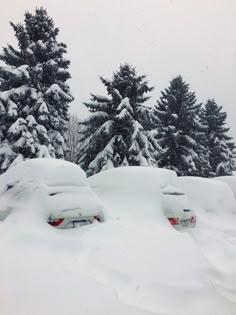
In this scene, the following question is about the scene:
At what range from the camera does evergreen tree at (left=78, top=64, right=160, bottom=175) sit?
21.8m

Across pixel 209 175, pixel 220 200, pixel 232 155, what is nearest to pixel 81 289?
pixel 220 200

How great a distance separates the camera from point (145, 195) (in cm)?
712

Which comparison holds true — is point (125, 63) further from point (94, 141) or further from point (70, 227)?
point (70, 227)

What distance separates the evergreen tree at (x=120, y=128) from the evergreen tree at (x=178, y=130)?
483 centimetres

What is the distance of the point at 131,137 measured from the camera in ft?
71.9

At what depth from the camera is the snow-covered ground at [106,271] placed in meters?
3.32

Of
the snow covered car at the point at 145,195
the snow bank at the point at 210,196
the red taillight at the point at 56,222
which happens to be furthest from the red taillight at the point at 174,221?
the snow bank at the point at 210,196

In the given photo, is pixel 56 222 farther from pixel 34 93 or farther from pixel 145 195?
pixel 34 93

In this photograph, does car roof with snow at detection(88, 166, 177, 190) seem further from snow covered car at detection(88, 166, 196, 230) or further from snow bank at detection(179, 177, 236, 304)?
snow bank at detection(179, 177, 236, 304)

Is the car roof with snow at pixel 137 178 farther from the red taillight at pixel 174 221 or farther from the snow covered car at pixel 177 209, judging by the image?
the red taillight at pixel 174 221

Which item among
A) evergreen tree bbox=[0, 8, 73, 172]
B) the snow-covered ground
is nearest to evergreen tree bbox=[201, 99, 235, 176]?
evergreen tree bbox=[0, 8, 73, 172]

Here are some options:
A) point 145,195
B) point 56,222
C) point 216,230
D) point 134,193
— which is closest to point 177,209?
point 145,195

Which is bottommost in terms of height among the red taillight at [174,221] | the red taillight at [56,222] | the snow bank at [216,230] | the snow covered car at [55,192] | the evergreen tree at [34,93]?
the snow bank at [216,230]

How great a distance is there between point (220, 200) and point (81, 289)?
25.8ft
